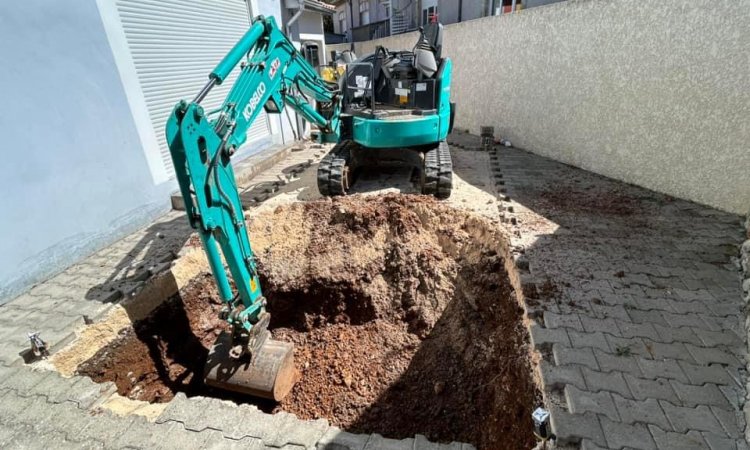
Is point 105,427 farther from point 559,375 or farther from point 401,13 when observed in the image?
point 401,13

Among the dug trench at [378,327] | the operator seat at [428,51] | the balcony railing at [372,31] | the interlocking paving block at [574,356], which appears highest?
the balcony railing at [372,31]

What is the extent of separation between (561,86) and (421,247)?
15.4ft

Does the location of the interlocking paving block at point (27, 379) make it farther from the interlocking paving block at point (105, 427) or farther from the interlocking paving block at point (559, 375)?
the interlocking paving block at point (559, 375)

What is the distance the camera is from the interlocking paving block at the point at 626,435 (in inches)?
85.3

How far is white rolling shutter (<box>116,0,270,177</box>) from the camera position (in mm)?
5227

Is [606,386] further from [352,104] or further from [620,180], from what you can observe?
[352,104]

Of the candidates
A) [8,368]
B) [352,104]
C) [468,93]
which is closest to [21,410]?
[8,368]

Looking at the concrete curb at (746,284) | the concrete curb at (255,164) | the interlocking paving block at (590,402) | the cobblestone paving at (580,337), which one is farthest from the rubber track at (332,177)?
the concrete curb at (746,284)

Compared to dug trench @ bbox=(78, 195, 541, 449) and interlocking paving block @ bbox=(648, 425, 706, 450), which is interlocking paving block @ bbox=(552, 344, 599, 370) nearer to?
dug trench @ bbox=(78, 195, 541, 449)

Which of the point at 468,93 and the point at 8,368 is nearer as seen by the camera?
the point at 8,368

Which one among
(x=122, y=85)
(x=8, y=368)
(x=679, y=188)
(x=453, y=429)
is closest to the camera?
(x=8, y=368)

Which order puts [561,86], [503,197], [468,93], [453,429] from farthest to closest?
[468,93], [561,86], [503,197], [453,429]

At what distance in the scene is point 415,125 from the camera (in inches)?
216

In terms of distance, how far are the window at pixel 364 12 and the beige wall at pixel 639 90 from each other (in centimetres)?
1665
